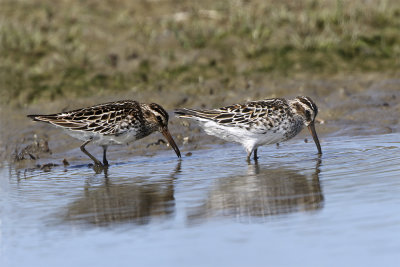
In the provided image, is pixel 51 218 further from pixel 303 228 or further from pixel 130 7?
pixel 130 7

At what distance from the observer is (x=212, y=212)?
8.91m

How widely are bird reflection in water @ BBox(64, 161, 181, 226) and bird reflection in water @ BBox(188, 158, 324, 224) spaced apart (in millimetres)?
537

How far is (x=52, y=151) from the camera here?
14.9m

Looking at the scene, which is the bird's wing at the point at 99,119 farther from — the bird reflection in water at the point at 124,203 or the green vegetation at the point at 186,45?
the green vegetation at the point at 186,45

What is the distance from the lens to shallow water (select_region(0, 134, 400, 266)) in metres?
7.20

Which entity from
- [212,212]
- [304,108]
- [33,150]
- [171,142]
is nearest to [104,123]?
[171,142]

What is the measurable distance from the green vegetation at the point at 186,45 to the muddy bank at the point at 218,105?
48cm

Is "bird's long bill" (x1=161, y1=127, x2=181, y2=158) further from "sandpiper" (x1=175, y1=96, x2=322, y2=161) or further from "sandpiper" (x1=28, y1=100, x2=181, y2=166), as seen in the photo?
"sandpiper" (x1=175, y1=96, x2=322, y2=161)

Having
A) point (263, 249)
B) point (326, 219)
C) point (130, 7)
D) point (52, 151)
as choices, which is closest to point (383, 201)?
point (326, 219)

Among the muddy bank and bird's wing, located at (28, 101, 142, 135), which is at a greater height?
bird's wing, located at (28, 101, 142, 135)

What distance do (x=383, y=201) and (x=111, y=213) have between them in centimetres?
331

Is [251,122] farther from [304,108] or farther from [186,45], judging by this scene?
[186,45]

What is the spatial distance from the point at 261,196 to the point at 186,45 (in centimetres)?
990

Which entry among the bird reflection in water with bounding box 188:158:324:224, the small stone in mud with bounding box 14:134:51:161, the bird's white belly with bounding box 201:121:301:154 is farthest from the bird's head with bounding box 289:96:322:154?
the small stone in mud with bounding box 14:134:51:161
